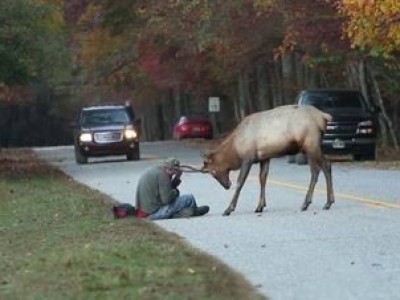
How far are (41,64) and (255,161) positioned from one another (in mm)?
16878

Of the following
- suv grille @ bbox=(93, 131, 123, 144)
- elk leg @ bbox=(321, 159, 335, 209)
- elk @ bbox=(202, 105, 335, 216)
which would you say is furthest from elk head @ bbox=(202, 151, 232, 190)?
suv grille @ bbox=(93, 131, 123, 144)

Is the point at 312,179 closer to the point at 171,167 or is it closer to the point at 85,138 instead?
the point at 171,167

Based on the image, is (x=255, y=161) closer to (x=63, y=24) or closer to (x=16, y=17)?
(x=16, y=17)

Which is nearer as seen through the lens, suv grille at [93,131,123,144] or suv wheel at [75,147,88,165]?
suv grille at [93,131,123,144]

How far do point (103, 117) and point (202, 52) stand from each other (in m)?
12.7

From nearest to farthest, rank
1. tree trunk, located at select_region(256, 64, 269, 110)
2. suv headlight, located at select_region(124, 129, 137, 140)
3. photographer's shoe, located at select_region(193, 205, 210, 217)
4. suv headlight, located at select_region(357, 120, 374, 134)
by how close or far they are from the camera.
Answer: photographer's shoe, located at select_region(193, 205, 210, 217), suv headlight, located at select_region(357, 120, 374, 134), suv headlight, located at select_region(124, 129, 137, 140), tree trunk, located at select_region(256, 64, 269, 110)

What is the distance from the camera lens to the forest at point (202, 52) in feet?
100

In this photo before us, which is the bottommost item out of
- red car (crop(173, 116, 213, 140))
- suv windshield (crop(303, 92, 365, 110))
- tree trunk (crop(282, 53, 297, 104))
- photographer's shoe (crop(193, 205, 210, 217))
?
red car (crop(173, 116, 213, 140))

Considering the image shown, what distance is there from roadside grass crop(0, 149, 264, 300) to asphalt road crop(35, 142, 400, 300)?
370mm

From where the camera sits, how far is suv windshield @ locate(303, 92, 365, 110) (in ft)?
107

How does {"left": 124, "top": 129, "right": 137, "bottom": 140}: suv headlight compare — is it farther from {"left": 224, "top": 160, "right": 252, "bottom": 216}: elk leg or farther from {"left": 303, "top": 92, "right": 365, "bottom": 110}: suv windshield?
{"left": 224, "top": 160, "right": 252, "bottom": 216}: elk leg

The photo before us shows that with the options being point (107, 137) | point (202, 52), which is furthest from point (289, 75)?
point (107, 137)

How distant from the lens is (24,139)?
9075 centimetres

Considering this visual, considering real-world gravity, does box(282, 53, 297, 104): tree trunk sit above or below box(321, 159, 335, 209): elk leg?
above
